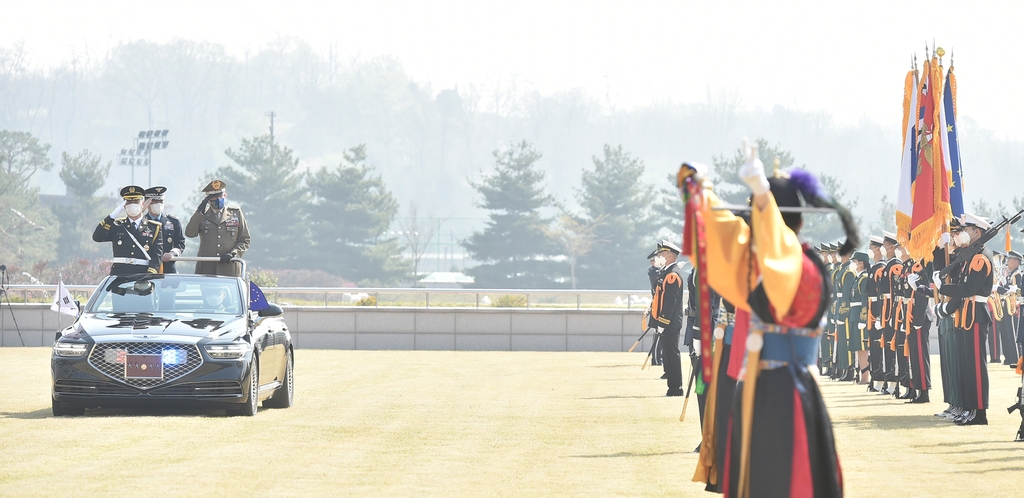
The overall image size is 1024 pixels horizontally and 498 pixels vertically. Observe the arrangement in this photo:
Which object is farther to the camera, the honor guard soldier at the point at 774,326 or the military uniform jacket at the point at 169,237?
the military uniform jacket at the point at 169,237

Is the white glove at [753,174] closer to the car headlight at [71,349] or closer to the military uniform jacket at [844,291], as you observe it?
the car headlight at [71,349]

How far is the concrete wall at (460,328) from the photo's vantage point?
97.1ft

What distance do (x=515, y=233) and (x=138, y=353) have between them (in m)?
65.6

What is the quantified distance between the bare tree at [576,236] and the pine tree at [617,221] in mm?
341

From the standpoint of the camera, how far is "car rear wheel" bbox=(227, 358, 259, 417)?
42.2ft

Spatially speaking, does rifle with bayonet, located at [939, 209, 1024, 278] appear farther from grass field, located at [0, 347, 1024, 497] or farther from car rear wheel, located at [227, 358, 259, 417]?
car rear wheel, located at [227, 358, 259, 417]

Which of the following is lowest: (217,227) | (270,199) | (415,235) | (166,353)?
(166,353)

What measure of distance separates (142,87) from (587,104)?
2480 inches

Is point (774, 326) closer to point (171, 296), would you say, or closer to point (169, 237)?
point (171, 296)

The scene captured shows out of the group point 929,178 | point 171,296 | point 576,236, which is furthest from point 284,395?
point 576,236

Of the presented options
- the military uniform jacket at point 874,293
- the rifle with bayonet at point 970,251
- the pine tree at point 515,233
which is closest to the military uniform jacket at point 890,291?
the military uniform jacket at point 874,293

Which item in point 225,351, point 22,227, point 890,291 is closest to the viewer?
point 225,351

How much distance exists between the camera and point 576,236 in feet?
265

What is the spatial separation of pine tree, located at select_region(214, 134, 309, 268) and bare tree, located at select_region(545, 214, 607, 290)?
48.0 ft
